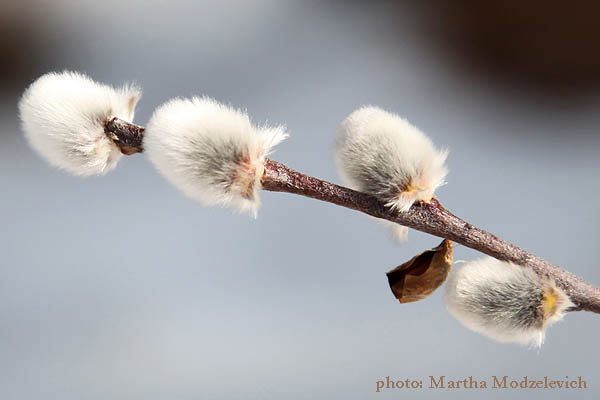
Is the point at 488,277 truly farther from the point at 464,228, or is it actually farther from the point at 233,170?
the point at 233,170

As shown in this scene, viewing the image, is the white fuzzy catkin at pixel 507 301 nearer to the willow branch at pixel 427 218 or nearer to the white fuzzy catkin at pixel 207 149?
the willow branch at pixel 427 218

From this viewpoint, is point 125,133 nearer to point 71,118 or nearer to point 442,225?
point 71,118

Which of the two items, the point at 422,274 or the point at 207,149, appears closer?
the point at 207,149

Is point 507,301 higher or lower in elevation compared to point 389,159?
lower

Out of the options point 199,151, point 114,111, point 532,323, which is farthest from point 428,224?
point 114,111

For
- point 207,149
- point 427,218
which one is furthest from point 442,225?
point 207,149

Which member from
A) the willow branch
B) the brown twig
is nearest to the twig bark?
the willow branch
